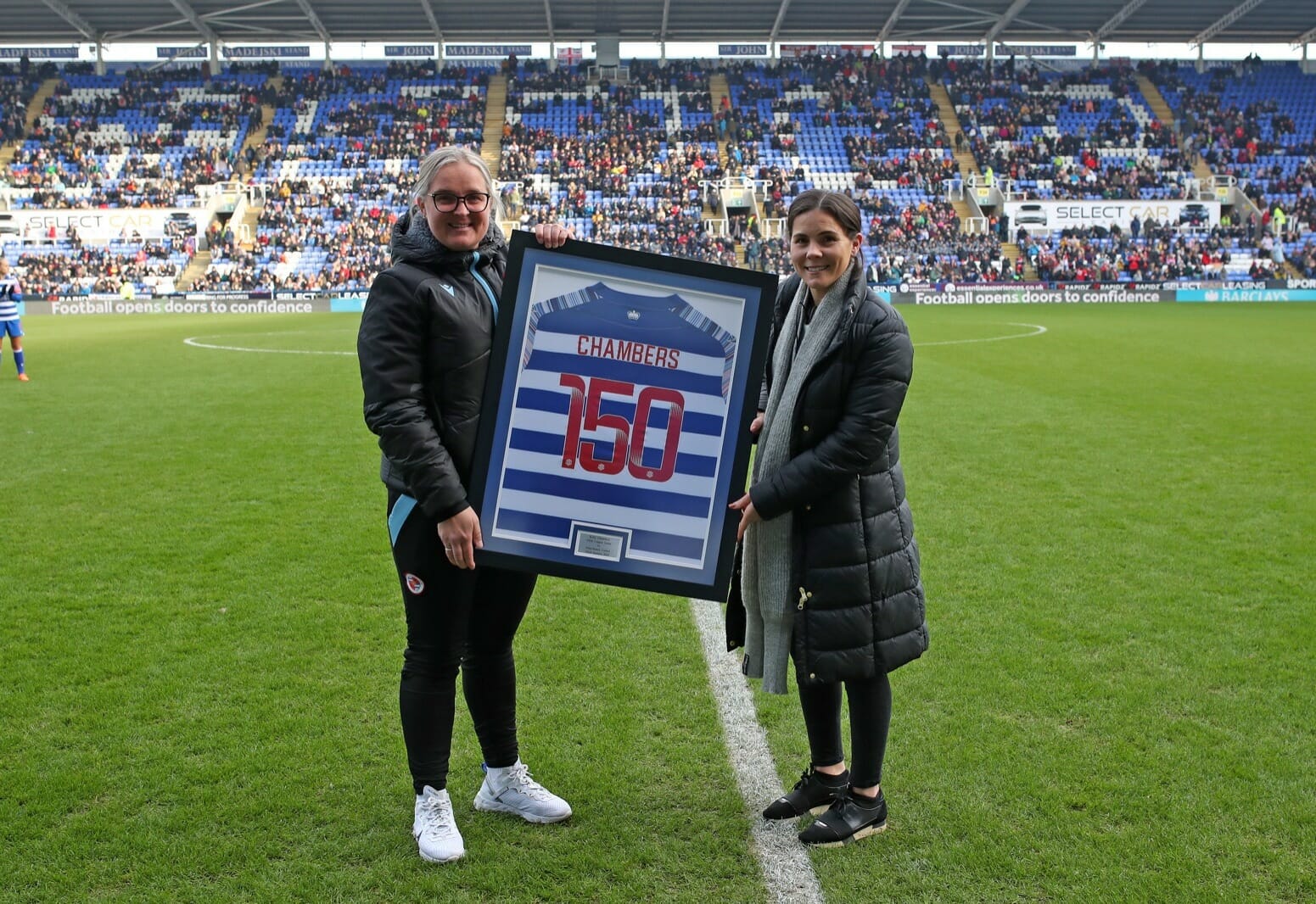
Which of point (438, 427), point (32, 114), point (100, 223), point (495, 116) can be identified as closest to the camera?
point (438, 427)

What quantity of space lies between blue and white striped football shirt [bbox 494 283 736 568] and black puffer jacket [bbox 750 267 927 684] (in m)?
0.26

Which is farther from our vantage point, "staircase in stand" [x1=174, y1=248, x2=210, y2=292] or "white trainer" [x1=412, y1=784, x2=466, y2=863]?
"staircase in stand" [x1=174, y1=248, x2=210, y2=292]

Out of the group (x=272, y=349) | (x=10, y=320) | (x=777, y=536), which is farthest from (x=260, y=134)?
(x=777, y=536)

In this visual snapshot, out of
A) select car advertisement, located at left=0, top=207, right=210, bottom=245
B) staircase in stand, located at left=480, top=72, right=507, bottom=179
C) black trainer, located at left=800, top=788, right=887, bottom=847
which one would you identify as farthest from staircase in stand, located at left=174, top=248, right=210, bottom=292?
black trainer, located at left=800, top=788, right=887, bottom=847

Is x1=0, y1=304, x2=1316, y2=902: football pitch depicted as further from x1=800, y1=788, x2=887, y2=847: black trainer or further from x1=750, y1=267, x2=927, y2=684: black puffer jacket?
x1=750, y1=267, x2=927, y2=684: black puffer jacket

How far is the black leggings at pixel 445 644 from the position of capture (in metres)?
3.18

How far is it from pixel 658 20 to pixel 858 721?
50.1 metres

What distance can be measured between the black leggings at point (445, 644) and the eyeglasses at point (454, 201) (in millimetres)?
894

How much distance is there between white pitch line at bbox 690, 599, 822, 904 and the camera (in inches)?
124

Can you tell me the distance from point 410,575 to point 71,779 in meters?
1.69

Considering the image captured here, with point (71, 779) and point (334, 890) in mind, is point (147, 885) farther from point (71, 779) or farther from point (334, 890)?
point (71, 779)

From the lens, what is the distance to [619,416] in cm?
319

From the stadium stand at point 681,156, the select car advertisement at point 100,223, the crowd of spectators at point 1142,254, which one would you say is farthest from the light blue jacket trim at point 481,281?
the select car advertisement at point 100,223

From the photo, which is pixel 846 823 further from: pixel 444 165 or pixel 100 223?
pixel 100 223
